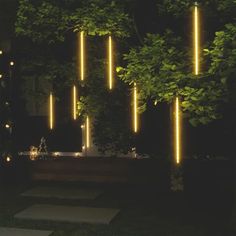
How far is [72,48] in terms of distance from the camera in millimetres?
8617

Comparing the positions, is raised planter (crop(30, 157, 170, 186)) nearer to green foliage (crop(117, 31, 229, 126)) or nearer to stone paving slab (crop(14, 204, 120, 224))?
stone paving slab (crop(14, 204, 120, 224))

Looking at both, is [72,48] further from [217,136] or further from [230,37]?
[230,37]

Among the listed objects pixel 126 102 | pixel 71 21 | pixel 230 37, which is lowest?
pixel 126 102

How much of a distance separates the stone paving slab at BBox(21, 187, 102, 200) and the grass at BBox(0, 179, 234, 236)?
22cm

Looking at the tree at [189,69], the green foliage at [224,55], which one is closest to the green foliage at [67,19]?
the tree at [189,69]

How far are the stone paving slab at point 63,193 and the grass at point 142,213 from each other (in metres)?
0.22

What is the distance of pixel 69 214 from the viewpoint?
9.00 meters

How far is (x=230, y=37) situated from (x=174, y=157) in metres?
2.43

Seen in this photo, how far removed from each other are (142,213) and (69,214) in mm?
1241

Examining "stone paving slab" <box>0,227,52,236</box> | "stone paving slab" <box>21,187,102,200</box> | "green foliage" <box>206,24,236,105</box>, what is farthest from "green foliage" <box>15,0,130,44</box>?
"stone paving slab" <box>21,187,102,200</box>

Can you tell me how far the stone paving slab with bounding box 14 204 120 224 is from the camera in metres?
8.65

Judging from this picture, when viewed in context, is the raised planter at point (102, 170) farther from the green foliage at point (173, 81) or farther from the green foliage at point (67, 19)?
the green foliage at point (173, 81)

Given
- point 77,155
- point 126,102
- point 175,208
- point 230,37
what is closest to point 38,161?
point 77,155

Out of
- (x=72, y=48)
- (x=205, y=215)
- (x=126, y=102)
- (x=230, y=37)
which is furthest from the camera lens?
(x=205, y=215)
